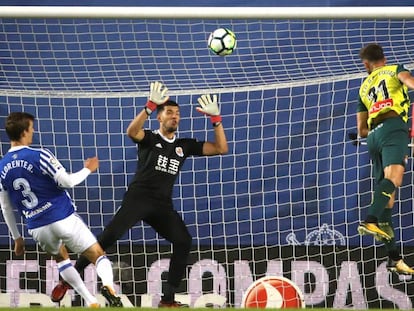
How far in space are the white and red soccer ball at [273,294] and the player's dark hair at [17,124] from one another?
123 inches

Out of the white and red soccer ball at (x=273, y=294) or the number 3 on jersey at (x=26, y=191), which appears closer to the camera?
the number 3 on jersey at (x=26, y=191)

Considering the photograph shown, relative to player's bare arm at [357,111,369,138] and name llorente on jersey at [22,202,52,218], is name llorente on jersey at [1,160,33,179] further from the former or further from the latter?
player's bare arm at [357,111,369,138]

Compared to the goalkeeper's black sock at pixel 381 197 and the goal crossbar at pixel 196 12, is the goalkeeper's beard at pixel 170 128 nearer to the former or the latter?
the goal crossbar at pixel 196 12

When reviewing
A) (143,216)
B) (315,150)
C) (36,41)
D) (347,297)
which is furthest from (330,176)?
(36,41)

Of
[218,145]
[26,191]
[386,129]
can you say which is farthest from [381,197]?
[26,191]

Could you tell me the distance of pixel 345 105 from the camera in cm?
1070

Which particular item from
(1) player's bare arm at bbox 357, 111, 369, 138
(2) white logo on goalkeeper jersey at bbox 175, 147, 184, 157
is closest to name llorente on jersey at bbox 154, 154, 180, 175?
(2) white logo on goalkeeper jersey at bbox 175, 147, 184, 157

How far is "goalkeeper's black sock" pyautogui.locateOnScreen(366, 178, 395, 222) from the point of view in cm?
834

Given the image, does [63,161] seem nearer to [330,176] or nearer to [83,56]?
[83,56]

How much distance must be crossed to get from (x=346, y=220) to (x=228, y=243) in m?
1.14

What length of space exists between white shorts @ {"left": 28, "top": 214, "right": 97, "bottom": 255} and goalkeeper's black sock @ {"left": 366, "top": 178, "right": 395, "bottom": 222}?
83.2 inches

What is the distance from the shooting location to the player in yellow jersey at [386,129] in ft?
27.9

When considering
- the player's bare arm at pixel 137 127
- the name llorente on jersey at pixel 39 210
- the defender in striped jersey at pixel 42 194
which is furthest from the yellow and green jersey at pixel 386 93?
the name llorente on jersey at pixel 39 210

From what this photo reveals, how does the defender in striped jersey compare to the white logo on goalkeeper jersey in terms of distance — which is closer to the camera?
the defender in striped jersey
